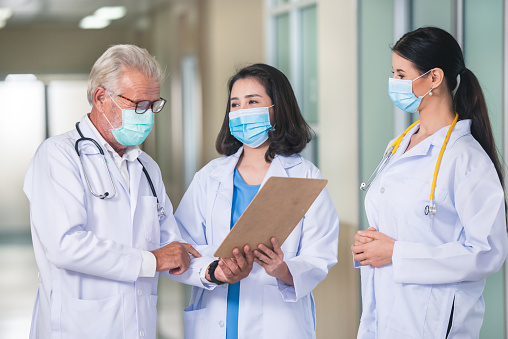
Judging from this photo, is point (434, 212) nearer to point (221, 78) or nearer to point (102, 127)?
point (102, 127)

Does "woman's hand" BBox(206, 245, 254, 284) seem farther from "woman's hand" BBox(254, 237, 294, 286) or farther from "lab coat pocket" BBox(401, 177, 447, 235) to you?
"lab coat pocket" BBox(401, 177, 447, 235)

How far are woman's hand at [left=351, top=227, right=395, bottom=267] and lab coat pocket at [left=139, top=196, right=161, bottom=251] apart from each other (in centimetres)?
60

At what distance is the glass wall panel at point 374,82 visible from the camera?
3.35 meters

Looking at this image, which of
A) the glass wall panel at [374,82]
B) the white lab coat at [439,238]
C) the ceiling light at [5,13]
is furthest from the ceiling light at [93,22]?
the white lab coat at [439,238]

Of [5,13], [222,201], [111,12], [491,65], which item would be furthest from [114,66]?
[111,12]

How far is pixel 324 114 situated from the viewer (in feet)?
12.3

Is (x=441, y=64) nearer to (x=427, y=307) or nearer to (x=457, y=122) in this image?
(x=457, y=122)

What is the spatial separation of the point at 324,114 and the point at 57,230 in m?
2.40

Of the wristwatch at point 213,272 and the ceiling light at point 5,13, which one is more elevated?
the ceiling light at point 5,13

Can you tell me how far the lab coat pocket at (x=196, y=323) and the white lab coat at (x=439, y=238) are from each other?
1.75 feet

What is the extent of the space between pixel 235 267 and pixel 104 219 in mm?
397

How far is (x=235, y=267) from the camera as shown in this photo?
69.4 inches

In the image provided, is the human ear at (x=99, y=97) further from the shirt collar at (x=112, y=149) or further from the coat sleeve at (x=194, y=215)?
the coat sleeve at (x=194, y=215)

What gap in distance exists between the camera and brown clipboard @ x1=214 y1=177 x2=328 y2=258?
5.03ft
